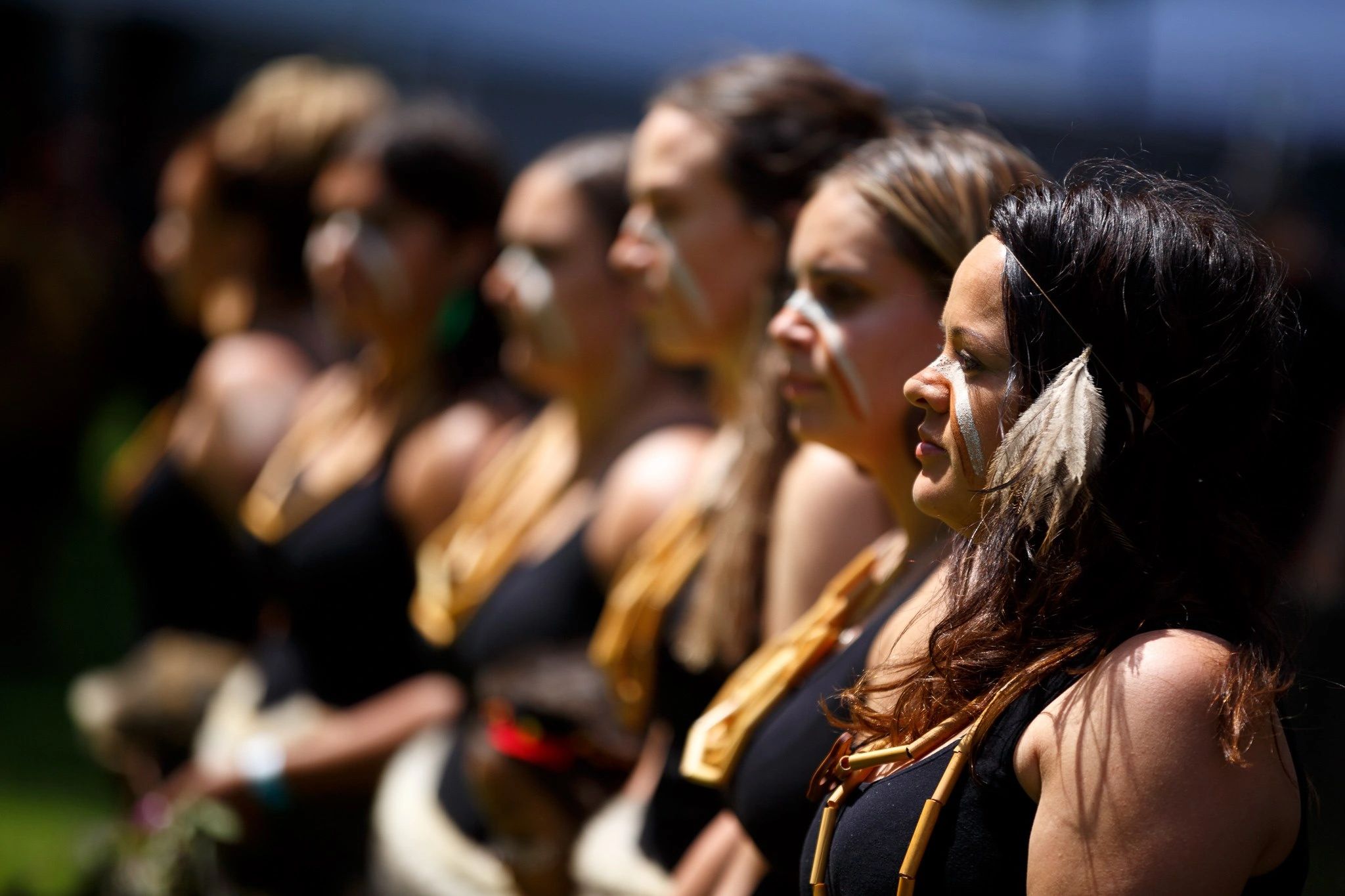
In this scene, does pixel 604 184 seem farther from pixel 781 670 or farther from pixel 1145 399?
pixel 1145 399

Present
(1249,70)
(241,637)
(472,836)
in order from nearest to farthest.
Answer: (472,836)
(241,637)
(1249,70)

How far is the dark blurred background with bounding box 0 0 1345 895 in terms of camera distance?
677cm

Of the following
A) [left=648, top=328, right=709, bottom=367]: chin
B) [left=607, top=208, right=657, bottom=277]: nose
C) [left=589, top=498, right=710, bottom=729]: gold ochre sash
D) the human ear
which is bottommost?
[left=589, top=498, right=710, bottom=729]: gold ochre sash

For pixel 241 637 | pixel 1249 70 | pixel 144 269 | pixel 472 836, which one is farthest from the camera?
pixel 144 269

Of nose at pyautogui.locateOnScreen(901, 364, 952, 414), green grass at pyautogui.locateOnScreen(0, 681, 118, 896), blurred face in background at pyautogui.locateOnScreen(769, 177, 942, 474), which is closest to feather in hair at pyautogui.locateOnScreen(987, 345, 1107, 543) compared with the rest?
nose at pyautogui.locateOnScreen(901, 364, 952, 414)

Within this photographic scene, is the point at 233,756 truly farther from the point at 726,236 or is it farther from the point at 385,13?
the point at 385,13

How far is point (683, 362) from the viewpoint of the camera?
296 cm

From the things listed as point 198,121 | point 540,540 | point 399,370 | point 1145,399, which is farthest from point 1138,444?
point 198,121

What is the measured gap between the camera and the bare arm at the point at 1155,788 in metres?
1.33

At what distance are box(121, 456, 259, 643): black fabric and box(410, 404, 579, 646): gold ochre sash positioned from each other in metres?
1.04

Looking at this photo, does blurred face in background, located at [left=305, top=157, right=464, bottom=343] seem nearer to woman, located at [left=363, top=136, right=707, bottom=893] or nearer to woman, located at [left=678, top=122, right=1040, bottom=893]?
woman, located at [left=363, top=136, right=707, bottom=893]

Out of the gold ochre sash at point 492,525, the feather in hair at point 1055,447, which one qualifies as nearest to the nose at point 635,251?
the gold ochre sash at point 492,525

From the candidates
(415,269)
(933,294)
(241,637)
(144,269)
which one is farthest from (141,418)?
(933,294)

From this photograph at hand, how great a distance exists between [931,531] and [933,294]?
0.33 m
